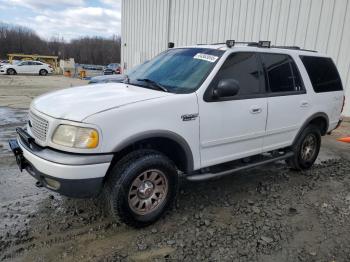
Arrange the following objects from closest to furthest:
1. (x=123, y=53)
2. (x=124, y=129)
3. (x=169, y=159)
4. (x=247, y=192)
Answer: (x=124, y=129)
(x=169, y=159)
(x=247, y=192)
(x=123, y=53)

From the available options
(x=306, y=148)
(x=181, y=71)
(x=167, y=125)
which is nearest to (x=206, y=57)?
(x=181, y=71)

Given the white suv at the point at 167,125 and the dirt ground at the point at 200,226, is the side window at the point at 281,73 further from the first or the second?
the dirt ground at the point at 200,226

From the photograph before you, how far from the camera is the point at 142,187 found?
338cm

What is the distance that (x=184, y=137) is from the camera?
3.48m

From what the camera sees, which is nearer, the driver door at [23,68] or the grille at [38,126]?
the grille at [38,126]

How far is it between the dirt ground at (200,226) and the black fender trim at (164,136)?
0.71 meters

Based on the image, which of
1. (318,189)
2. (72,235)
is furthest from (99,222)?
(318,189)

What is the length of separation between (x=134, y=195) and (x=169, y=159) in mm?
541

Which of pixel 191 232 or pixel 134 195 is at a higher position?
pixel 134 195

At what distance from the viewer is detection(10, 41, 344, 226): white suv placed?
2951mm

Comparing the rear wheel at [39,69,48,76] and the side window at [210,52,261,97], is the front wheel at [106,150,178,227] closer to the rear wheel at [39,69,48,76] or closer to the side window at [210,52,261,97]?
the side window at [210,52,261,97]

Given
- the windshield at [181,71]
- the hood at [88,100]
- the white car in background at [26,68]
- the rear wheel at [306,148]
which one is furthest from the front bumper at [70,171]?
the white car in background at [26,68]

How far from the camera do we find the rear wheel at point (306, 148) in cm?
521

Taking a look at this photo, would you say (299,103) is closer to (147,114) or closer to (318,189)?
(318,189)
